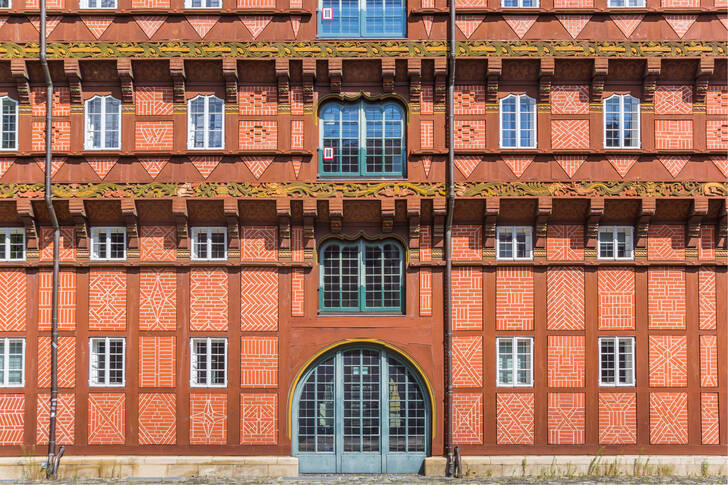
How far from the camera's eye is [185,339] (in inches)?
755

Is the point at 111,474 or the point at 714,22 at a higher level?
the point at 714,22

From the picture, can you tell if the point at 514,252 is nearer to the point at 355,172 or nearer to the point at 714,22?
the point at 355,172

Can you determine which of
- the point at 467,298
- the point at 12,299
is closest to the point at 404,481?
the point at 467,298

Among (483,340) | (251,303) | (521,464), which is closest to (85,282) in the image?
(251,303)

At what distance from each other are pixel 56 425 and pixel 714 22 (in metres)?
18.9

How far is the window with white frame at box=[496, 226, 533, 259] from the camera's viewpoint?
19531mm

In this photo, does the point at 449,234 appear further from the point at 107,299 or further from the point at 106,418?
the point at 106,418

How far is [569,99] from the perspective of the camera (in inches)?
768

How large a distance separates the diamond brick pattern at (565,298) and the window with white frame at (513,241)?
80 centimetres

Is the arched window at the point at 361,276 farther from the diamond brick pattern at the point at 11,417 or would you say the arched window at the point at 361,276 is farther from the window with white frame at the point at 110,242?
the diamond brick pattern at the point at 11,417

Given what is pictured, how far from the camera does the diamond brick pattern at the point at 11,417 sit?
18.9m

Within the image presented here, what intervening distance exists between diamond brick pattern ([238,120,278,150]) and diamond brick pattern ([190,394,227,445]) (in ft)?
20.8

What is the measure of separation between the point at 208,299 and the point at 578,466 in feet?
32.3

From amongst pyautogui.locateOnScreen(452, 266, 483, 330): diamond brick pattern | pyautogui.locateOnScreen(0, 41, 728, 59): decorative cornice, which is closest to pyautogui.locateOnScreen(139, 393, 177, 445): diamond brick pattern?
pyautogui.locateOnScreen(452, 266, 483, 330): diamond brick pattern
